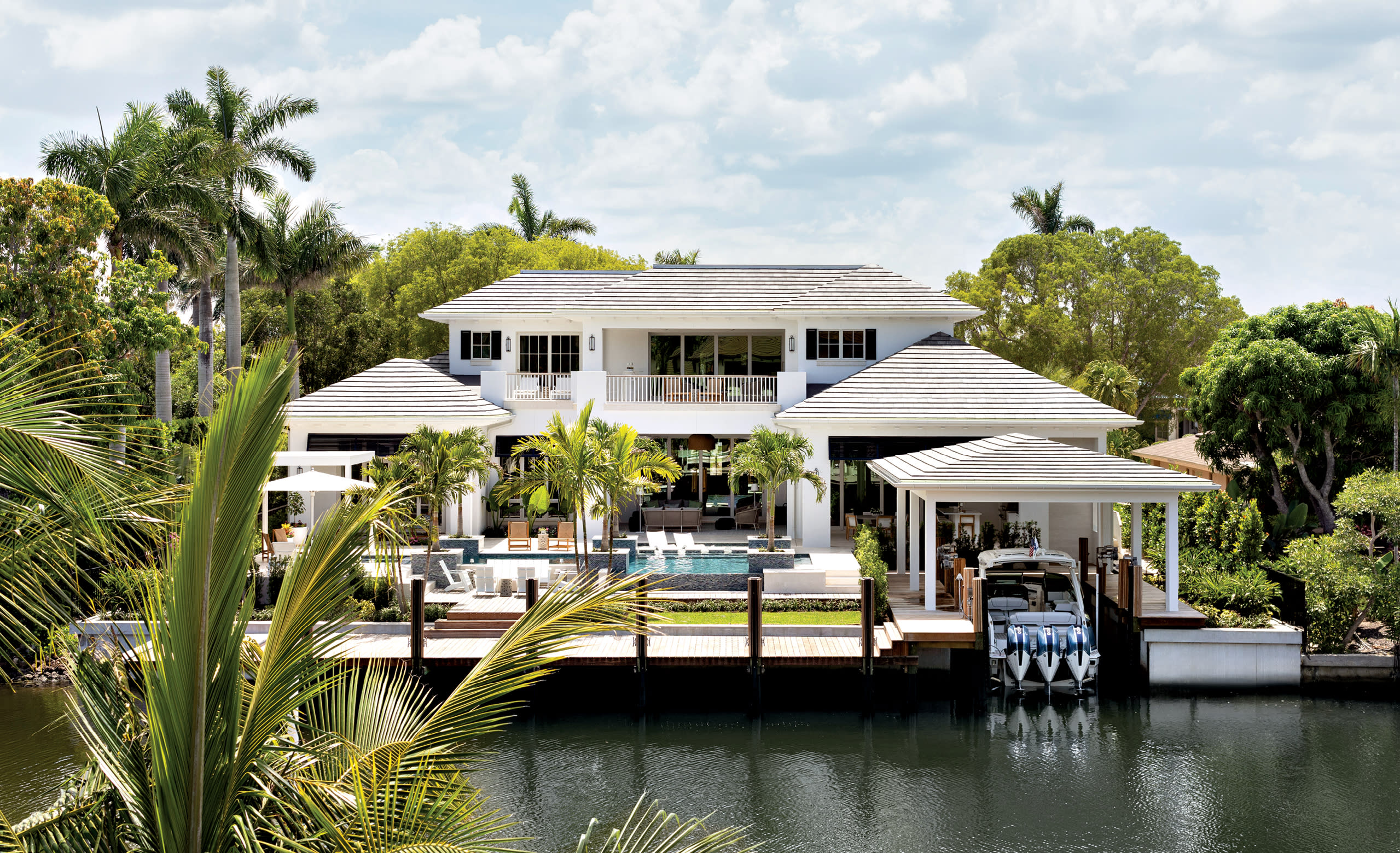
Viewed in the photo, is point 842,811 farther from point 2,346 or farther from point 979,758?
point 2,346

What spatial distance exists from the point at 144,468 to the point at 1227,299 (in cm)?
5070

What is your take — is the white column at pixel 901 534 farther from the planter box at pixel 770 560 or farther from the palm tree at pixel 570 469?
the palm tree at pixel 570 469

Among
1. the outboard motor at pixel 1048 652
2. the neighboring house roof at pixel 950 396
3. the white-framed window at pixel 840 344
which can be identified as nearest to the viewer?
the outboard motor at pixel 1048 652

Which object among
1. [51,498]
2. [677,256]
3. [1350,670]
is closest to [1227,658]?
Result: [1350,670]

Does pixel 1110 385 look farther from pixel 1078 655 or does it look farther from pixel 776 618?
pixel 776 618

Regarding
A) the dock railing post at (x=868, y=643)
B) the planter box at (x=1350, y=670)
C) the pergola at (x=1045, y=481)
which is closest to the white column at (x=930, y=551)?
the pergola at (x=1045, y=481)

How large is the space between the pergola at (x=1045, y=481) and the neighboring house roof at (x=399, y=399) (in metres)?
13.1

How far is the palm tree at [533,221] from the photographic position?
6138cm

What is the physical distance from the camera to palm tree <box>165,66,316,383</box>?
37.0m

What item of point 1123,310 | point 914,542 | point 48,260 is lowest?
point 914,542

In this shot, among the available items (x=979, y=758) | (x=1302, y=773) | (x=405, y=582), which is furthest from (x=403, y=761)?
(x=405, y=582)

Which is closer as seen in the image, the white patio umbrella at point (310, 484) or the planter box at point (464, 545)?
the white patio umbrella at point (310, 484)

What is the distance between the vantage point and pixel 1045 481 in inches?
824

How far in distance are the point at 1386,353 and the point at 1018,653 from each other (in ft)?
44.2
